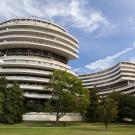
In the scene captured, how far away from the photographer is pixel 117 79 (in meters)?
163

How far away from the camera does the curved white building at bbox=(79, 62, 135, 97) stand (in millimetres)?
152762

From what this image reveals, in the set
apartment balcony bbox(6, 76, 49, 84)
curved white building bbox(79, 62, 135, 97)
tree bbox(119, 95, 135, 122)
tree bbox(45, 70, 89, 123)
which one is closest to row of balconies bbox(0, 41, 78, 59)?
apartment balcony bbox(6, 76, 49, 84)

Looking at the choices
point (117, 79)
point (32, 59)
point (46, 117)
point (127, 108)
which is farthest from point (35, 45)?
point (117, 79)

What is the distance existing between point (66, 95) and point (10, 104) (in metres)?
12.7

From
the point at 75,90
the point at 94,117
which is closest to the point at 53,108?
the point at 75,90

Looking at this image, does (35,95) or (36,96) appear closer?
(35,95)

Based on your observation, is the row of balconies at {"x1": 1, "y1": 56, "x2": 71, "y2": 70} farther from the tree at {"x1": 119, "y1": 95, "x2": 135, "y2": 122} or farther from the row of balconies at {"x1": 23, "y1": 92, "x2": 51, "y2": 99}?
the tree at {"x1": 119, "y1": 95, "x2": 135, "y2": 122}

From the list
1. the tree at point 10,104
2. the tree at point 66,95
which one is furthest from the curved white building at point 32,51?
the tree at point 66,95

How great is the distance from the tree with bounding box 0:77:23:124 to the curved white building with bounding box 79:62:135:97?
73.2 meters

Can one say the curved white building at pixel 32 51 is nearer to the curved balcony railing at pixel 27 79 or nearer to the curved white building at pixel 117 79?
the curved balcony railing at pixel 27 79

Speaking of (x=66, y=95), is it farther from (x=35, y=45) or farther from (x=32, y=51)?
(x=32, y=51)

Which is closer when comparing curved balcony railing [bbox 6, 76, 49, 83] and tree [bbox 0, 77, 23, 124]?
tree [bbox 0, 77, 23, 124]

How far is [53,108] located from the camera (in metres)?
78.1

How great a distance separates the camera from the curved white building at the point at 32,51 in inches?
3654
